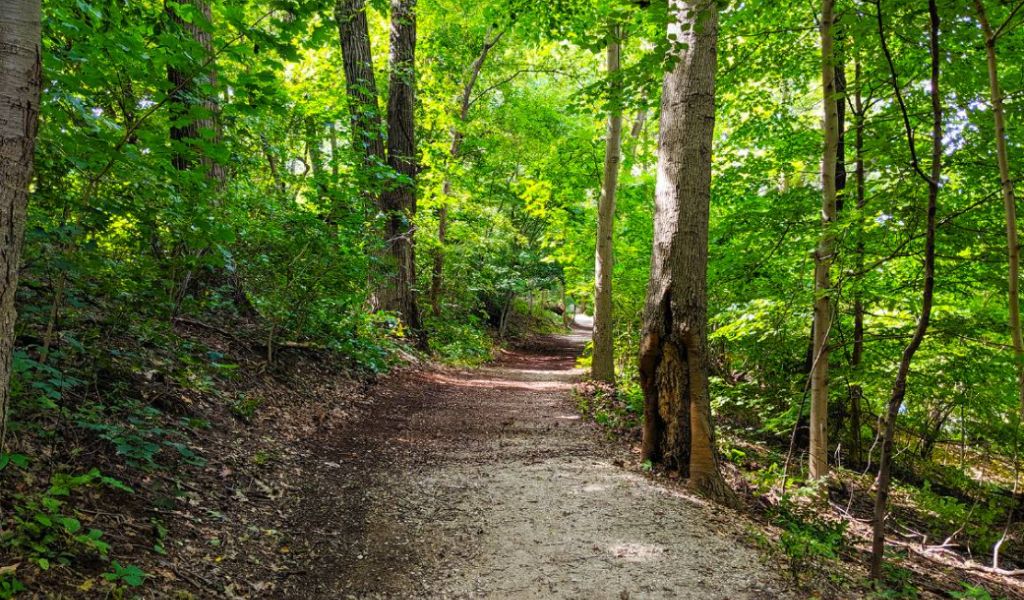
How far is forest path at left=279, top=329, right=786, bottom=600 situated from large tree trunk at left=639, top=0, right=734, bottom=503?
2.01 ft

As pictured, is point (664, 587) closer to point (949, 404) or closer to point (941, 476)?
point (949, 404)

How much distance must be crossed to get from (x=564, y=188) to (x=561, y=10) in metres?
4.18

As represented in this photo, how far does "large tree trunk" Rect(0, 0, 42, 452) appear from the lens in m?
1.91

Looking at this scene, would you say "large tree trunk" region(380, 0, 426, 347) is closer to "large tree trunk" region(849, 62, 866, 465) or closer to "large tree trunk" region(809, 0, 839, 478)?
"large tree trunk" region(809, 0, 839, 478)

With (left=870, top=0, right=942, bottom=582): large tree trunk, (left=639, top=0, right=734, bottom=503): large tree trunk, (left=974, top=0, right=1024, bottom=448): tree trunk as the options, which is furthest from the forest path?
(left=974, top=0, right=1024, bottom=448): tree trunk

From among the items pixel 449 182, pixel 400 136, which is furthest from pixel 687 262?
pixel 449 182

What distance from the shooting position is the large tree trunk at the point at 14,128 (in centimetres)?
191

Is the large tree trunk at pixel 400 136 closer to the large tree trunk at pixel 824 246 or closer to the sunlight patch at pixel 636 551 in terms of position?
the large tree trunk at pixel 824 246

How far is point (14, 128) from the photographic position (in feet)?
6.38

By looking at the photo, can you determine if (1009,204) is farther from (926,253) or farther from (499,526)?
(499,526)

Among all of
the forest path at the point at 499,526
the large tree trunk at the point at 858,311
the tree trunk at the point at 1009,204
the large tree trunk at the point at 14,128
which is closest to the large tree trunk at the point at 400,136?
the forest path at the point at 499,526

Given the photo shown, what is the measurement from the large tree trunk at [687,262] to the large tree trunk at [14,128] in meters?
4.37

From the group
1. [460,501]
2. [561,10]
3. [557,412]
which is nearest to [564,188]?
[561,10]

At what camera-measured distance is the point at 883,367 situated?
6.67 m
